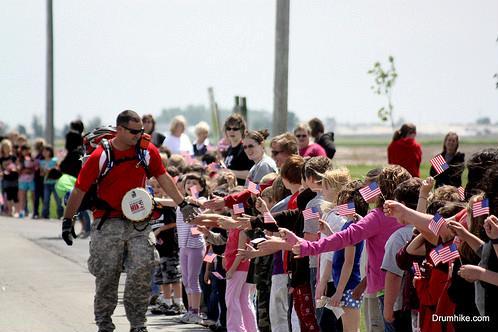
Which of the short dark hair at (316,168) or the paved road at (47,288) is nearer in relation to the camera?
the short dark hair at (316,168)

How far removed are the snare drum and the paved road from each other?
1.85m

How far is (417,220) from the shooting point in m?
7.69

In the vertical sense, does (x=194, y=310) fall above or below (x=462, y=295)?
below

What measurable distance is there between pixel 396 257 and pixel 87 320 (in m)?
5.50

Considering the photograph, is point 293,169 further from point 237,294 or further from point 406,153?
point 406,153

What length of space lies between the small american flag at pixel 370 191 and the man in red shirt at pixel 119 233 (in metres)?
3.00

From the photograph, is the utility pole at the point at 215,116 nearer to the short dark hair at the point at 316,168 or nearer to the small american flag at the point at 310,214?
the short dark hair at the point at 316,168

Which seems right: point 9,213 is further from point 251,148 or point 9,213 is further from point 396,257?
point 396,257

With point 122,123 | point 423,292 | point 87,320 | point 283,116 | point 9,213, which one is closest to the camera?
point 423,292

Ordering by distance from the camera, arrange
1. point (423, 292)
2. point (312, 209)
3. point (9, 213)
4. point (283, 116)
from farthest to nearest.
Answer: point (9, 213) < point (283, 116) < point (312, 209) < point (423, 292)

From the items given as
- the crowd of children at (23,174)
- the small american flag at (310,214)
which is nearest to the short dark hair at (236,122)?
the small american flag at (310,214)

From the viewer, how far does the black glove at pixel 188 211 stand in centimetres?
1128

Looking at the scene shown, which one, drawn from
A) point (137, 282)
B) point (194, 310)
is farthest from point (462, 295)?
point (194, 310)

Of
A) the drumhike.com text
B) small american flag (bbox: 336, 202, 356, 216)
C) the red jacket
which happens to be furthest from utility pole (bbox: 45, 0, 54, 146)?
the drumhike.com text
